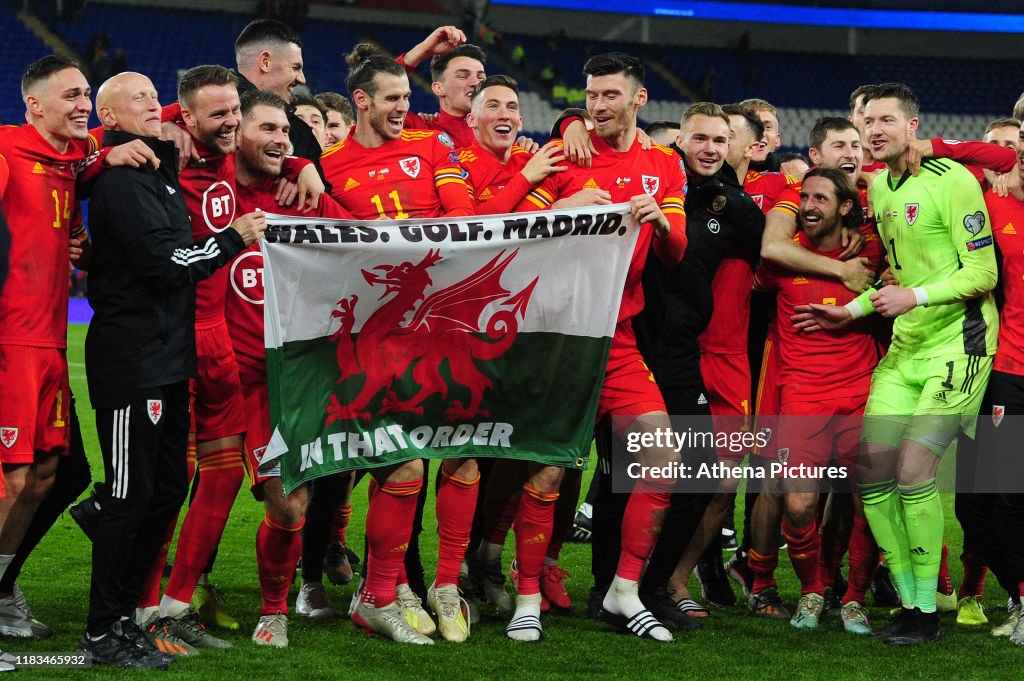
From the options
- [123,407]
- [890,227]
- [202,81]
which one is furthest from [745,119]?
[123,407]

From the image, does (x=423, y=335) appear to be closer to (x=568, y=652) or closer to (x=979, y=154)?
(x=568, y=652)

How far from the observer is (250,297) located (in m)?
5.16

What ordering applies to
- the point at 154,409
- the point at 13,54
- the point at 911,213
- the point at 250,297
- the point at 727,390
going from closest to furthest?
1. the point at 154,409
2. the point at 250,297
3. the point at 911,213
4. the point at 727,390
5. the point at 13,54

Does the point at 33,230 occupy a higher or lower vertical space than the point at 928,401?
higher

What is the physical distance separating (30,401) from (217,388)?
0.73 metres

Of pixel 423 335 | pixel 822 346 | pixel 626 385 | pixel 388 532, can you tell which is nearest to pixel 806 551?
pixel 822 346

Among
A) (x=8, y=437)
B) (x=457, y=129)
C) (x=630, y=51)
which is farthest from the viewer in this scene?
(x=630, y=51)

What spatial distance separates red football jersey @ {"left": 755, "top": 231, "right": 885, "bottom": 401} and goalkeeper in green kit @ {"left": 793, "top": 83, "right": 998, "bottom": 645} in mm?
182

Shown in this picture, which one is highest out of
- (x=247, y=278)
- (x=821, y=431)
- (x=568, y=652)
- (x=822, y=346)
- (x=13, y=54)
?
(x=13, y=54)

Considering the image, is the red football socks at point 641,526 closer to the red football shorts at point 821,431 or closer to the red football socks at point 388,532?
the red football shorts at point 821,431

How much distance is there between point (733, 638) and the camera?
5234 millimetres

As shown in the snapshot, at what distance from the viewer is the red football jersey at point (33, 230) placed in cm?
466

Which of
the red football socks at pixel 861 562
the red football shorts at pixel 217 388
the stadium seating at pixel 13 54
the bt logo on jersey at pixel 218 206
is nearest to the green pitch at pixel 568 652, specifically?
the red football socks at pixel 861 562

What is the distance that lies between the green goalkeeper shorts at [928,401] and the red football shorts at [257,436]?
8.92ft
